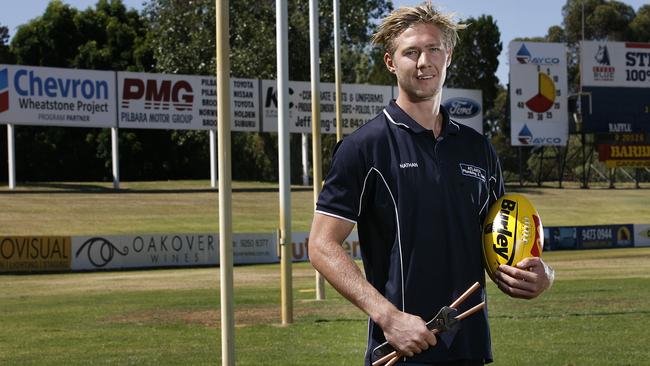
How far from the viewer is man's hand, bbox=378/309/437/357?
13.1ft

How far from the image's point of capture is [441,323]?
4043 mm

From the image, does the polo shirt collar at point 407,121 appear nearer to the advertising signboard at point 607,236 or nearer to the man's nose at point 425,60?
the man's nose at point 425,60

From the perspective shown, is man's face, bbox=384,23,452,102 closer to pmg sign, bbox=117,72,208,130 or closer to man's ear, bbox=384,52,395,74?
man's ear, bbox=384,52,395,74

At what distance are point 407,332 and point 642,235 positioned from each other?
50320 mm

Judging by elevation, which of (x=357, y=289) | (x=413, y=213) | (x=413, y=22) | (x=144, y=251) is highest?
(x=413, y=22)

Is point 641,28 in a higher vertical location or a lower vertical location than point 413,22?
higher

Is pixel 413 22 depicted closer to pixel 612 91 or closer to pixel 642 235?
pixel 642 235

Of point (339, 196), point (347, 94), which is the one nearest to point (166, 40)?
point (347, 94)

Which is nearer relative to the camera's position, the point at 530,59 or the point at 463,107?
the point at 530,59

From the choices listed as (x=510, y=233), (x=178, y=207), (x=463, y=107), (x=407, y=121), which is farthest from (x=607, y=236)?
(x=407, y=121)

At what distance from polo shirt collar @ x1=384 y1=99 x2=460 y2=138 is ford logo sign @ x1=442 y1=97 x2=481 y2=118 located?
59.1 meters

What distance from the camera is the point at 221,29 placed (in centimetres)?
1130

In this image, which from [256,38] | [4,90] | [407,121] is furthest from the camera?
[256,38]

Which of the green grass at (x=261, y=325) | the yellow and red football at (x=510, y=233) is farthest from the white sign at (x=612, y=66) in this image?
the yellow and red football at (x=510, y=233)
